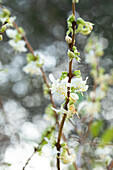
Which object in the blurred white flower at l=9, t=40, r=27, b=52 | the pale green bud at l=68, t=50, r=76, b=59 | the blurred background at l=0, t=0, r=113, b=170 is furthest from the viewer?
the blurred background at l=0, t=0, r=113, b=170

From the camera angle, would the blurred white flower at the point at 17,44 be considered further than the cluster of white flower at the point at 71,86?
Yes

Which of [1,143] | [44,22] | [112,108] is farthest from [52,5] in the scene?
[1,143]

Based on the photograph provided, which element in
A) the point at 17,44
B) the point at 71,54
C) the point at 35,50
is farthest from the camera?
the point at 35,50

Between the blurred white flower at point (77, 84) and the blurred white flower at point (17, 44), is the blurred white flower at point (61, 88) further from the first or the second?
the blurred white flower at point (17, 44)

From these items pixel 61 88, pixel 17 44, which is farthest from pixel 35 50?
pixel 61 88

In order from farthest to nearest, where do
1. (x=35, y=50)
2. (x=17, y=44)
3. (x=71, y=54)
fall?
(x=35, y=50)
(x=17, y=44)
(x=71, y=54)

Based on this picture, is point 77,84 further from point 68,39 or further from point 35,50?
point 35,50

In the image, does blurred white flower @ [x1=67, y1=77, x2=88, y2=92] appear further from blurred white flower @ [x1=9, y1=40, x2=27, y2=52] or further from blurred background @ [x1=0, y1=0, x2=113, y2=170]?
blurred background @ [x1=0, y1=0, x2=113, y2=170]

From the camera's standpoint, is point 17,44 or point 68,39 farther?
point 17,44

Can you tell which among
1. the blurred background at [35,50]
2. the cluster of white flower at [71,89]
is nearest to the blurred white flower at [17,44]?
the cluster of white flower at [71,89]

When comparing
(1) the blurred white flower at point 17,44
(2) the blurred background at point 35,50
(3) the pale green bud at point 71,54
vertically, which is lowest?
(3) the pale green bud at point 71,54

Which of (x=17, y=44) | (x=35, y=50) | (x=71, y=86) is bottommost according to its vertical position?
(x=71, y=86)

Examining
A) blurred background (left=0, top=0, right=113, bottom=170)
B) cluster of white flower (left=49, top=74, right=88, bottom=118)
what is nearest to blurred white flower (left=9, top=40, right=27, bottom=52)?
cluster of white flower (left=49, top=74, right=88, bottom=118)

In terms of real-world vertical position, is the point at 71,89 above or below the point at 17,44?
below
